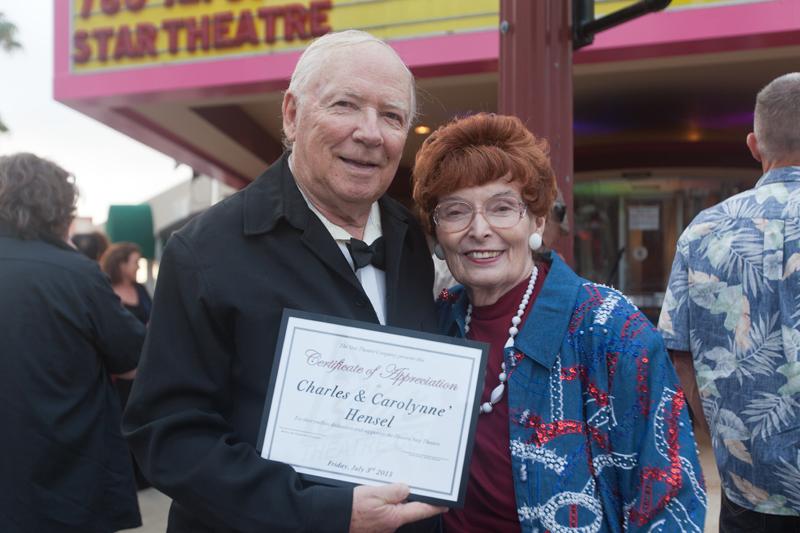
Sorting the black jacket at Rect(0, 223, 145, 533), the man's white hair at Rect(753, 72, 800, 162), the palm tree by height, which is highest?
the palm tree

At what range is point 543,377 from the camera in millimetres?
1795

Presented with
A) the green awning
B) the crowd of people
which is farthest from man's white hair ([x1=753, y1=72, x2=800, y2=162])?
the green awning

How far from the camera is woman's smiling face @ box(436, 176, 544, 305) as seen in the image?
75.6 inches

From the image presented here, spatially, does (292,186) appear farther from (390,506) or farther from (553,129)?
(553,129)

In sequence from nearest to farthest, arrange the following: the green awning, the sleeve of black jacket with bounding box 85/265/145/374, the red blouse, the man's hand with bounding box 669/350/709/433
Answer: the red blouse → the man's hand with bounding box 669/350/709/433 → the sleeve of black jacket with bounding box 85/265/145/374 → the green awning

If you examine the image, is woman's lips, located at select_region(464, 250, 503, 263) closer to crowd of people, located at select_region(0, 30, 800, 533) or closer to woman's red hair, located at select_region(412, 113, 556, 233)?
crowd of people, located at select_region(0, 30, 800, 533)

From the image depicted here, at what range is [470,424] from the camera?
165 cm

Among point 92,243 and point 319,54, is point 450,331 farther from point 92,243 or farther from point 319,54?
point 92,243

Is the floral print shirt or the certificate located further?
the floral print shirt

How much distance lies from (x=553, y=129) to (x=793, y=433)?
4.94ft

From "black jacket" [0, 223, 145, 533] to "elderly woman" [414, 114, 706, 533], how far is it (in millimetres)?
1774

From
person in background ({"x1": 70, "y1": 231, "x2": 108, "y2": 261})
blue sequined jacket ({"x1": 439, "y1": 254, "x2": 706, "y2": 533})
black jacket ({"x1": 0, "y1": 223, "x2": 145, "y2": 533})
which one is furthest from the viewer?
person in background ({"x1": 70, "y1": 231, "x2": 108, "y2": 261})

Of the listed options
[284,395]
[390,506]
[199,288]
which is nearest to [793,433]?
[390,506]

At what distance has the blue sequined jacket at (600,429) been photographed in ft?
5.59
